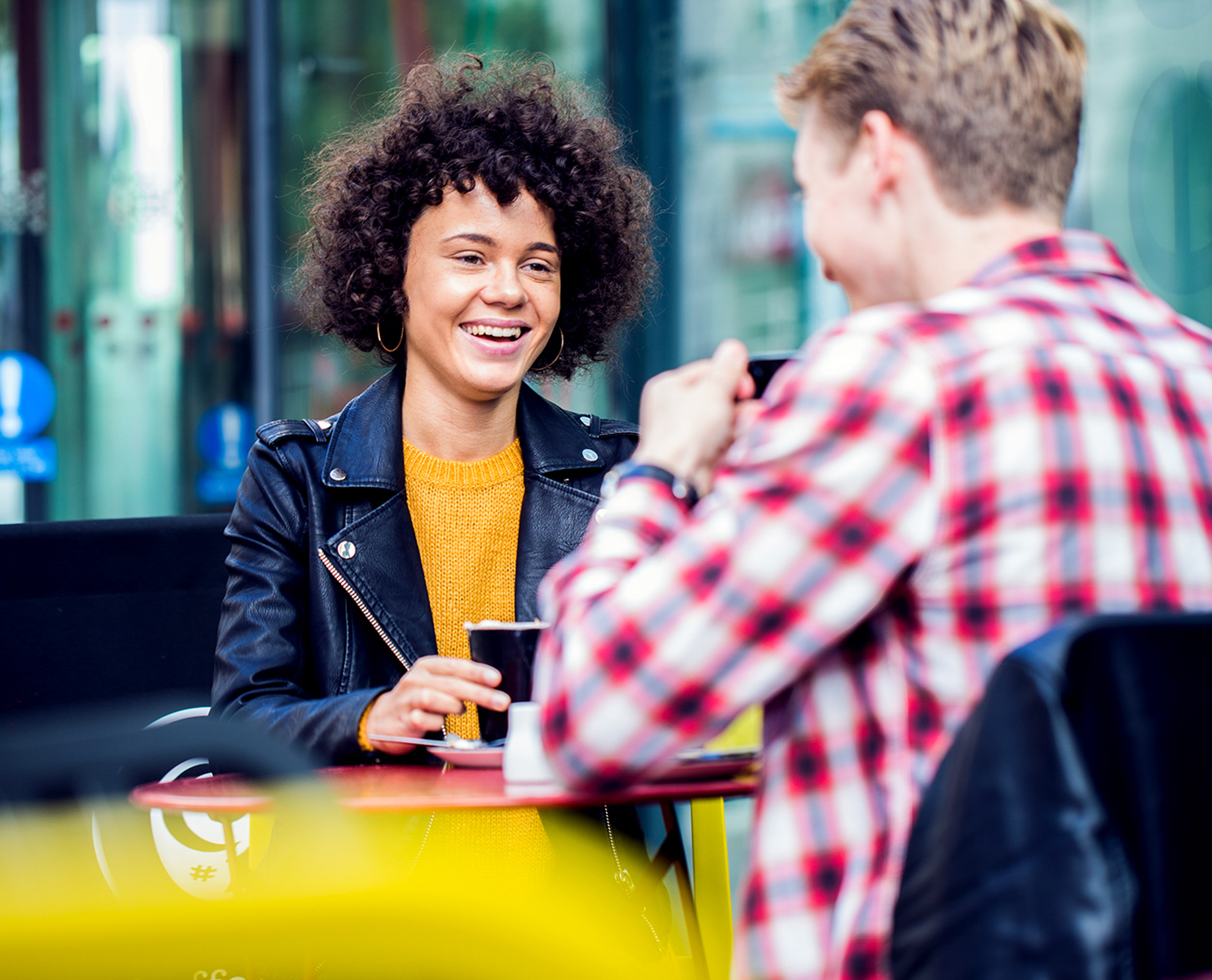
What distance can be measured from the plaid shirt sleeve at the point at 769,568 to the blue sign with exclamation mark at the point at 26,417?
523 centimetres

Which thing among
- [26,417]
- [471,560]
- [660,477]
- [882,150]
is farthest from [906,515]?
[26,417]

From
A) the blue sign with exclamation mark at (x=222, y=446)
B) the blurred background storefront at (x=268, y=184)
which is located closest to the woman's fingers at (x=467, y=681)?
the blurred background storefront at (x=268, y=184)

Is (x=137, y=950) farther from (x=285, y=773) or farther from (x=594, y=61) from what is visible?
(x=594, y=61)

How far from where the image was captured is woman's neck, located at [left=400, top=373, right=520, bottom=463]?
8.07 ft

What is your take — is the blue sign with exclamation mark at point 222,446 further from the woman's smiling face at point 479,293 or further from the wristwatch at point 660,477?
the wristwatch at point 660,477

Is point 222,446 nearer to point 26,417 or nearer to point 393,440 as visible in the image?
point 26,417

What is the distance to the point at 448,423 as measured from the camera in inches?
97.0

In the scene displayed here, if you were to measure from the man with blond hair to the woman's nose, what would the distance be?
1.20 metres

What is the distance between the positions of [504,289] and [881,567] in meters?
1.44

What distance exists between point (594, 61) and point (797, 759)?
5732 mm

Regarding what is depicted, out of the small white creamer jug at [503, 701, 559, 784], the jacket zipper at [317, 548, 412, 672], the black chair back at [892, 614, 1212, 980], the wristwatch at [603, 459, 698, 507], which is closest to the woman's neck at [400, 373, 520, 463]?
the jacket zipper at [317, 548, 412, 672]

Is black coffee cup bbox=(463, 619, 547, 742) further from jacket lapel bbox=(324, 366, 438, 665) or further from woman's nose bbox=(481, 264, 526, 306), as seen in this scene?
woman's nose bbox=(481, 264, 526, 306)

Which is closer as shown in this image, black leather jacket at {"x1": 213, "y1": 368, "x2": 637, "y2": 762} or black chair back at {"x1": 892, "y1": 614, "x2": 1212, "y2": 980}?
black chair back at {"x1": 892, "y1": 614, "x2": 1212, "y2": 980}

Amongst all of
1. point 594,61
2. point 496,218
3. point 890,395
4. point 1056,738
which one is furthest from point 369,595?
point 594,61
